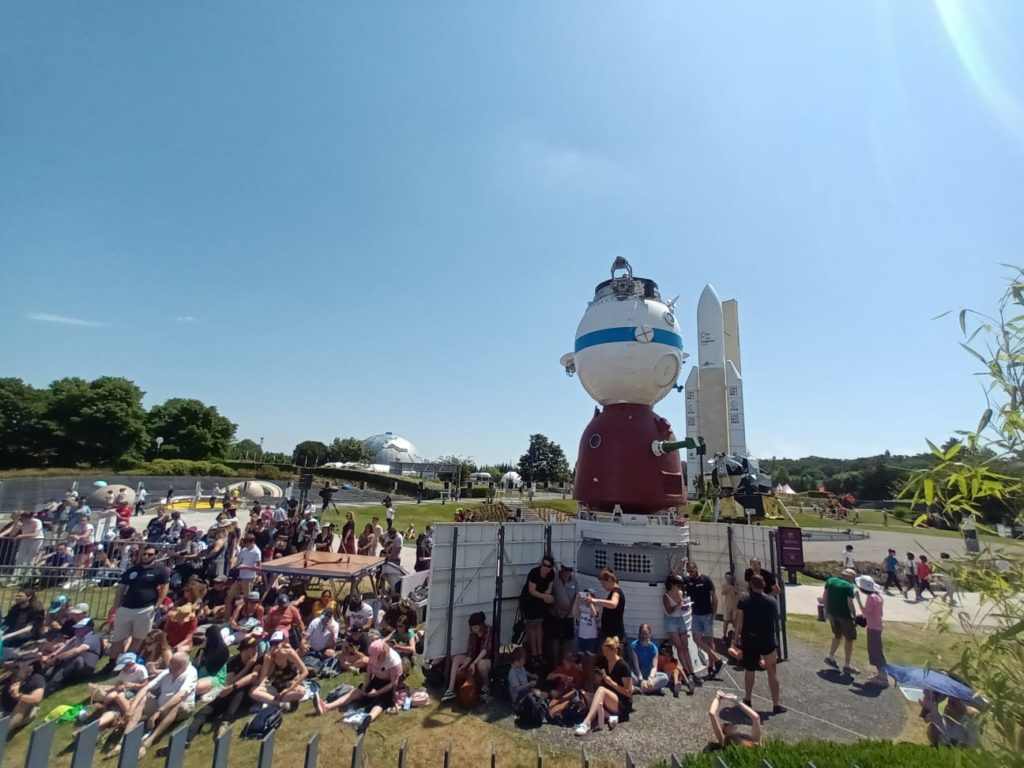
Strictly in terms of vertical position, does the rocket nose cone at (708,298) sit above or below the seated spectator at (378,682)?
above

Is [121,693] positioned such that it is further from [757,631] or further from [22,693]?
[757,631]

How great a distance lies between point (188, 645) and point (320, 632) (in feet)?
6.63

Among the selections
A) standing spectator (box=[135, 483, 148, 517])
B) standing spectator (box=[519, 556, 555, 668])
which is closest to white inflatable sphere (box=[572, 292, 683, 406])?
standing spectator (box=[519, 556, 555, 668])

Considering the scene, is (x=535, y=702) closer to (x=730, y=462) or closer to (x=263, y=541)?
(x=263, y=541)

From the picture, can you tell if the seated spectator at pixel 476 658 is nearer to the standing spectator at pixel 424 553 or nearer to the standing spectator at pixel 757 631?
the standing spectator at pixel 757 631

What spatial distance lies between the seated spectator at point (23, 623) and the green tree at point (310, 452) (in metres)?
95.0

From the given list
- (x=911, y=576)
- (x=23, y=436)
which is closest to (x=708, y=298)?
(x=911, y=576)

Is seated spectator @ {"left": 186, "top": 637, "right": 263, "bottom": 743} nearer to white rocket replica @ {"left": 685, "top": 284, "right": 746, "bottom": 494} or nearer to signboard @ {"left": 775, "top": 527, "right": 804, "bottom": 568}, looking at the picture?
signboard @ {"left": 775, "top": 527, "right": 804, "bottom": 568}

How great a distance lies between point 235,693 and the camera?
7172 mm

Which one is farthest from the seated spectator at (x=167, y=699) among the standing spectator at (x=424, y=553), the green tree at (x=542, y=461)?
the green tree at (x=542, y=461)

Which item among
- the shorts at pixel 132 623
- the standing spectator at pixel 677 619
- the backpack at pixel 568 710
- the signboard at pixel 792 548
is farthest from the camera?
the signboard at pixel 792 548

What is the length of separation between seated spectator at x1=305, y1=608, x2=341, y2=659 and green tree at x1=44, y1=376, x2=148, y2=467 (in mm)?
51447

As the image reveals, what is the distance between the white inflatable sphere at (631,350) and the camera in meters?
11.8

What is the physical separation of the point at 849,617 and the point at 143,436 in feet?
204
